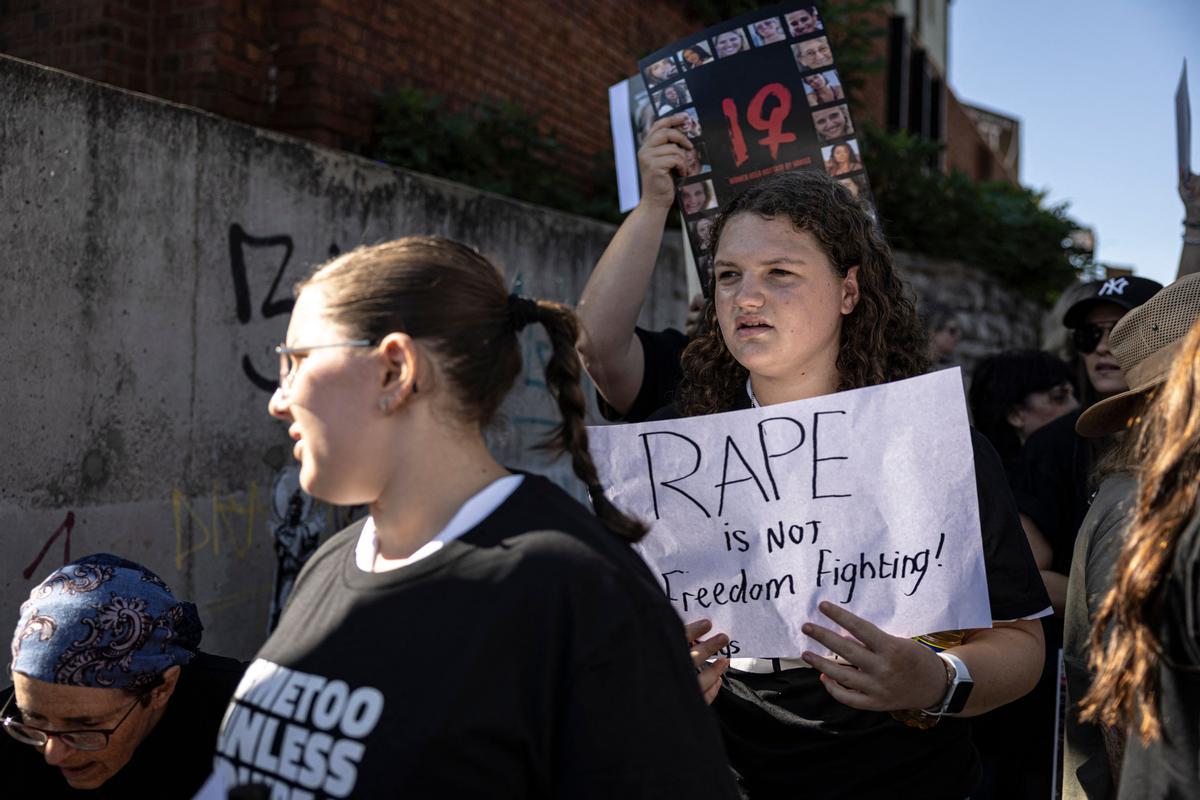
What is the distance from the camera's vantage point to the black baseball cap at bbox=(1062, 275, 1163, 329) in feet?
11.9

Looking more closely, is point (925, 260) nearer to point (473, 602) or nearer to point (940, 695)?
point (940, 695)

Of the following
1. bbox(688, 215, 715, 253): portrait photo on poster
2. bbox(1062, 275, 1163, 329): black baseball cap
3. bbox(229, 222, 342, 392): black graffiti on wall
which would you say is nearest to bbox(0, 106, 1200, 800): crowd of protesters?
bbox(688, 215, 715, 253): portrait photo on poster

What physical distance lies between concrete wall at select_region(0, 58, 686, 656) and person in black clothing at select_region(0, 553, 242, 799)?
48.6 inches

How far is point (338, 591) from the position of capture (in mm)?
1498

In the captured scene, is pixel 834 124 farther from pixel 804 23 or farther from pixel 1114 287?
pixel 1114 287

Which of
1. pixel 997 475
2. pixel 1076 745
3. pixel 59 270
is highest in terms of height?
pixel 59 270

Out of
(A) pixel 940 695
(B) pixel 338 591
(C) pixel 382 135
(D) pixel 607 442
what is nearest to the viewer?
(B) pixel 338 591

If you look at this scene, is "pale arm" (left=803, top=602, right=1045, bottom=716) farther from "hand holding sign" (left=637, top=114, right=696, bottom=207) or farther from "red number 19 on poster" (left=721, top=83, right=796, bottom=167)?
"red number 19 on poster" (left=721, top=83, right=796, bottom=167)

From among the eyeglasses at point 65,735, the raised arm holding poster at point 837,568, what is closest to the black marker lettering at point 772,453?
the raised arm holding poster at point 837,568

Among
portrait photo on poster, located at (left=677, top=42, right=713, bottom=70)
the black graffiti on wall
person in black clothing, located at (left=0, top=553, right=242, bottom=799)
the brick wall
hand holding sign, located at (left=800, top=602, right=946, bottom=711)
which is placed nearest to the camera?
hand holding sign, located at (left=800, top=602, right=946, bottom=711)

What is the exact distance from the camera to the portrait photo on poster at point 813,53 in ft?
9.59

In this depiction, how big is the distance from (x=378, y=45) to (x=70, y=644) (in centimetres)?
451

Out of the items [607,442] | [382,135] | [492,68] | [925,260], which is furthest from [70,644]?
[925,260]

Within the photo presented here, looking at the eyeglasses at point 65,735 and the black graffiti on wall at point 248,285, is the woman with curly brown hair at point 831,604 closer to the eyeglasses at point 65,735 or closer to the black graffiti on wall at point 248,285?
the eyeglasses at point 65,735
